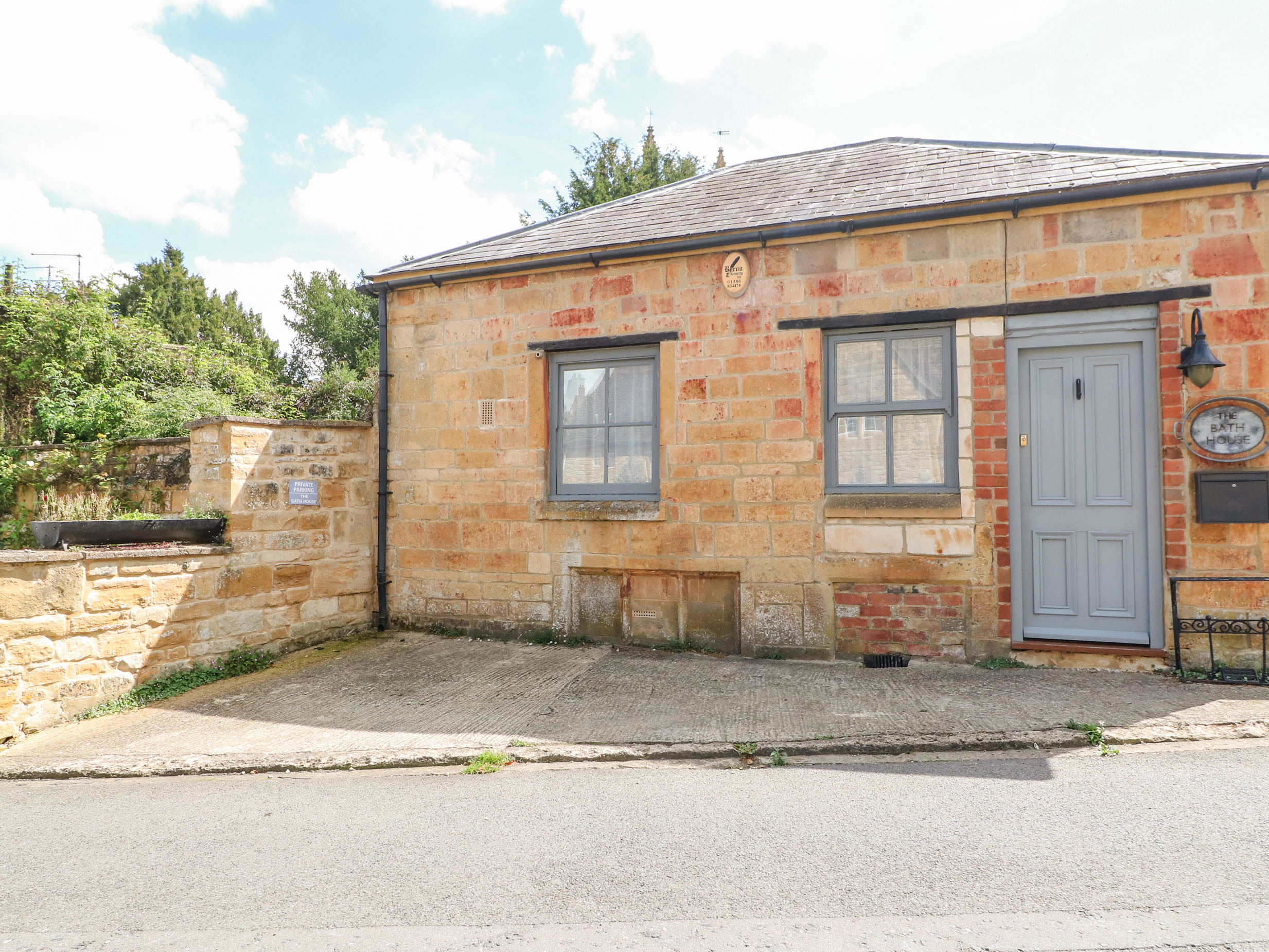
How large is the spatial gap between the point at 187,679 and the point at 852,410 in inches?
226

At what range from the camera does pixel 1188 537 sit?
5.33 meters

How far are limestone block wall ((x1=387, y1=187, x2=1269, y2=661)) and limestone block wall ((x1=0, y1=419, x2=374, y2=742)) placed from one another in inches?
19.3

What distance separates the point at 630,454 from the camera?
680cm

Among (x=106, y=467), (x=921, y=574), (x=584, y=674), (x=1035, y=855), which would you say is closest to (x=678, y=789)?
(x=1035, y=855)

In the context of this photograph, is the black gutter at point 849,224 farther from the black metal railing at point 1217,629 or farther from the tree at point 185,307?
the tree at point 185,307

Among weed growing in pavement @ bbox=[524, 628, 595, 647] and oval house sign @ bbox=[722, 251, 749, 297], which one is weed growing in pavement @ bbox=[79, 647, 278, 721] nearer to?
weed growing in pavement @ bbox=[524, 628, 595, 647]

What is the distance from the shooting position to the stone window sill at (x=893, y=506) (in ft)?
19.0

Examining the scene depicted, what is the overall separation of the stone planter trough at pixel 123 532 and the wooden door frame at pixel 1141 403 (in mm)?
6565

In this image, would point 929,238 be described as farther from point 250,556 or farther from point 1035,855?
point 250,556

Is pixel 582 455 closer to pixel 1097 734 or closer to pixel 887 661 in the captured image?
pixel 887 661

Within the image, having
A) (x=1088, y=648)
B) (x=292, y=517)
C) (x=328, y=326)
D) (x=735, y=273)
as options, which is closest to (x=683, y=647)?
(x=1088, y=648)

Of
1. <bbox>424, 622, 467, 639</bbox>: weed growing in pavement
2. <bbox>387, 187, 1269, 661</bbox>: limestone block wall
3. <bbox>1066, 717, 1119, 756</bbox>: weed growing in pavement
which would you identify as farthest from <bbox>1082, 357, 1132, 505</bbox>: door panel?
<bbox>424, 622, 467, 639</bbox>: weed growing in pavement

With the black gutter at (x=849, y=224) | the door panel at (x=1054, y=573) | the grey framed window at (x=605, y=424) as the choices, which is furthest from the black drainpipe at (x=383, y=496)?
the door panel at (x=1054, y=573)

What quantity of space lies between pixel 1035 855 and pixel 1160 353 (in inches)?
165
